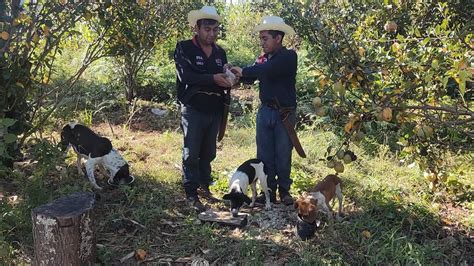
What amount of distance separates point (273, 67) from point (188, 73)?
0.79m

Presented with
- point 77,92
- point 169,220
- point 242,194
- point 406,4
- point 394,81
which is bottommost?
point 169,220

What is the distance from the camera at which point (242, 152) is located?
20.2ft

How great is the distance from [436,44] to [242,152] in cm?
324

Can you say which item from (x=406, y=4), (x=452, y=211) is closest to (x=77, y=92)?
(x=406, y=4)

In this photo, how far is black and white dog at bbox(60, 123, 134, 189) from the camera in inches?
181

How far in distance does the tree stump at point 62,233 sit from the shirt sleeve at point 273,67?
182cm

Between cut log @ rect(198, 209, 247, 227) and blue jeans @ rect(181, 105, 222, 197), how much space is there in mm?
363

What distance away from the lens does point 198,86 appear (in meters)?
4.30

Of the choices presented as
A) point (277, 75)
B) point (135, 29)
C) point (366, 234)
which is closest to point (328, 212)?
point (366, 234)

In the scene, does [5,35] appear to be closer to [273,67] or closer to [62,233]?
[62,233]

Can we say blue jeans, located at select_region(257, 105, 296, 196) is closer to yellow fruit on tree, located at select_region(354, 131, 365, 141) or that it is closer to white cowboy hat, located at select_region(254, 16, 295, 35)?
white cowboy hat, located at select_region(254, 16, 295, 35)

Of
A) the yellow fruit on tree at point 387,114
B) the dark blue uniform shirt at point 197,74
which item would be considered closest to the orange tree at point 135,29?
the dark blue uniform shirt at point 197,74

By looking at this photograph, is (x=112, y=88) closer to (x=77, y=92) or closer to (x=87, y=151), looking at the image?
(x=77, y=92)

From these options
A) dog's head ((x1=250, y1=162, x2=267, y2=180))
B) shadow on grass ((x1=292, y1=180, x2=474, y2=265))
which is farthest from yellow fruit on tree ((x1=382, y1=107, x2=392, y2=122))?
dog's head ((x1=250, y1=162, x2=267, y2=180))
